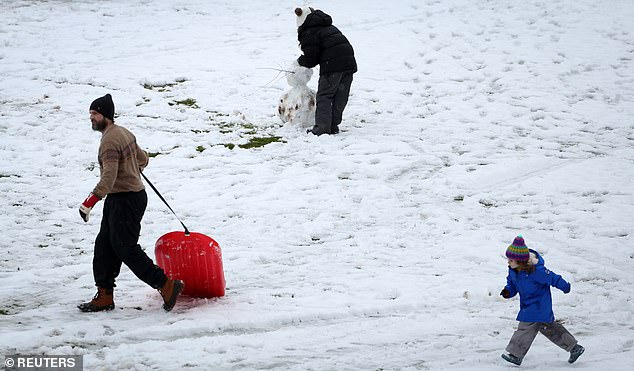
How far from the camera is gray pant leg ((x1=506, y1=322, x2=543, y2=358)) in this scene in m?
5.13

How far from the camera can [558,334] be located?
5176mm

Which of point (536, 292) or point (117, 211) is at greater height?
point (117, 211)

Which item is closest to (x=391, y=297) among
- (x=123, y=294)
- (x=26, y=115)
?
(x=123, y=294)

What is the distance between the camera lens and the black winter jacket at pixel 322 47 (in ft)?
34.8

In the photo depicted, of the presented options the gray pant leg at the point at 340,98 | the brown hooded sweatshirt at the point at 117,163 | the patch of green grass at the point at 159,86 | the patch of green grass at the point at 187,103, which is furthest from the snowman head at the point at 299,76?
the brown hooded sweatshirt at the point at 117,163

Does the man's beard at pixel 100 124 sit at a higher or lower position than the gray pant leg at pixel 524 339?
higher

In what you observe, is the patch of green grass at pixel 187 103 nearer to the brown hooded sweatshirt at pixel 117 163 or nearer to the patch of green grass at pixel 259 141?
the patch of green grass at pixel 259 141

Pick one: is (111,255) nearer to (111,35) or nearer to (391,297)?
(391,297)

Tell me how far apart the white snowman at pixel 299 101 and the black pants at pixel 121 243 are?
5.67 meters

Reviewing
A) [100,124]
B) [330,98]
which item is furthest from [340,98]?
[100,124]

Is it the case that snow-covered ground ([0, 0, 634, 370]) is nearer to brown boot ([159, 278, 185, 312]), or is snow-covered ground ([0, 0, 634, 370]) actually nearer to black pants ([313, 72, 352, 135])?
brown boot ([159, 278, 185, 312])

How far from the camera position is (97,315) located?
5719 mm

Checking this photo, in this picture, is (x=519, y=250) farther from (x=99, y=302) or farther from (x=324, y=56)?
(x=324, y=56)

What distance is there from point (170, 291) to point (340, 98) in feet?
19.2
